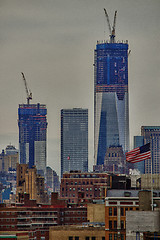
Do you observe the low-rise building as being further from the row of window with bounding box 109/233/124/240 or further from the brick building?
the row of window with bounding box 109/233/124/240

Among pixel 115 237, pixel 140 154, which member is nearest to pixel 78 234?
pixel 115 237

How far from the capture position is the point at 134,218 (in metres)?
86.4

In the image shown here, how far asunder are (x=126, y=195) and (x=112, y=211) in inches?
177

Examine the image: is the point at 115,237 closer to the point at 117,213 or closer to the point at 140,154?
the point at 117,213

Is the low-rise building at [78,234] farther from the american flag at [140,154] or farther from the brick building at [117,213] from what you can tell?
the american flag at [140,154]

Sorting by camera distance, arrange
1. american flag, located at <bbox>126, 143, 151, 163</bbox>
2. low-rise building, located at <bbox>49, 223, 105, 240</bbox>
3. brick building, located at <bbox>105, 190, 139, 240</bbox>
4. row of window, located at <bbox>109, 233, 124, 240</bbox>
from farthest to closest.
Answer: low-rise building, located at <bbox>49, 223, 105, 240</bbox> → american flag, located at <bbox>126, 143, 151, 163</bbox> → brick building, located at <bbox>105, 190, 139, 240</bbox> → row of window, located at <bbox>109, 233, 124, 240</bbox>

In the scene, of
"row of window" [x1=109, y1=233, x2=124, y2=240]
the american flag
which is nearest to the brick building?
"row of window" [x1=109, y1=233, x2=124, y2=240]

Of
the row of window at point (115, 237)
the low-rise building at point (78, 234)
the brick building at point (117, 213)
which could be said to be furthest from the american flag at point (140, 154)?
the low-rise building at point (78, 234)

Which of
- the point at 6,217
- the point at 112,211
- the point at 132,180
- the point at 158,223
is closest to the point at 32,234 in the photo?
the point at 6,217

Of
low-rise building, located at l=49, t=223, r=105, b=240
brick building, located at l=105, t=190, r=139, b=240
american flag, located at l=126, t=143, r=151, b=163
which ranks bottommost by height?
low-rise building, located at l=49, t=223, r=105, b=240

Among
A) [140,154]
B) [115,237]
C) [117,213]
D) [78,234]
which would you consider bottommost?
[115,237]

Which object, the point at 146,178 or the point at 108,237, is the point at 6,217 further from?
the point at 108,237

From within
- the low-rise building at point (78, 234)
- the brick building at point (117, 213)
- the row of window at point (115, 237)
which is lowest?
the row of window at point (115, 237)

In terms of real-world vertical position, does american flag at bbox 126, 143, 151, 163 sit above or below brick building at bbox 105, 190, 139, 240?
above
